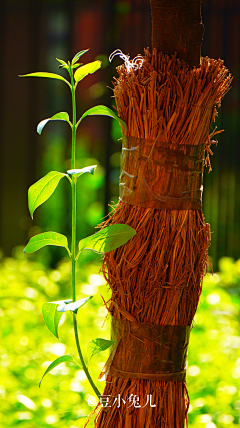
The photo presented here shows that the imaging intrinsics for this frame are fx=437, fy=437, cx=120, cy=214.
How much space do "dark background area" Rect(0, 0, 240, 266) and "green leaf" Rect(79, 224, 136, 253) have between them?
208 centimetres

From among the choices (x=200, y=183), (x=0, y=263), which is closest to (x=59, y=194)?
(x=0, y=263)

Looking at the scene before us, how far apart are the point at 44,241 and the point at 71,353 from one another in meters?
0.95

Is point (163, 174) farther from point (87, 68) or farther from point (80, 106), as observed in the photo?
point (80, 106)

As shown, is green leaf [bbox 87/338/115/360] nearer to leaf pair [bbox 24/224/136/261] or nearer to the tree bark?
leaf pair [bbox 24/224/136/261]

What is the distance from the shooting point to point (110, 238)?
80 centimetres

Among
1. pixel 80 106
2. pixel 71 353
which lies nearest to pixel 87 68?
pixel 71 353

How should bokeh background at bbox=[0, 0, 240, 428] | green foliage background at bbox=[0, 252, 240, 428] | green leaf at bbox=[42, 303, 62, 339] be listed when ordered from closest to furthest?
1. green leaf at bbox=[42, 303, 62, 339]
2. green foliage background at bbox=[0, 252, 240, 428]
3. bokeh background at bbox=[0, 0, 240, 428]

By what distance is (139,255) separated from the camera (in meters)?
0.83

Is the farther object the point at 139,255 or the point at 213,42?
the point at 213,42

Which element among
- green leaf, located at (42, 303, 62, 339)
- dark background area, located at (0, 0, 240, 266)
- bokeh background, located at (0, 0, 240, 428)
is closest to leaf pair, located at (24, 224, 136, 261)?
green leaf, located at (42, 303, 62, 339)

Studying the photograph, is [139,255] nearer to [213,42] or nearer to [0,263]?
[0,263]

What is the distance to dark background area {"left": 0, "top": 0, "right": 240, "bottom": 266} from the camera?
9.52 feet

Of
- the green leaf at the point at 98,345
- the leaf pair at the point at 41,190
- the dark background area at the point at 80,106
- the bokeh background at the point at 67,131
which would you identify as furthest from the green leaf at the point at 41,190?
the dark background area at the point at 80,106

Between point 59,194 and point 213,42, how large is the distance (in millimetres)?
1470
